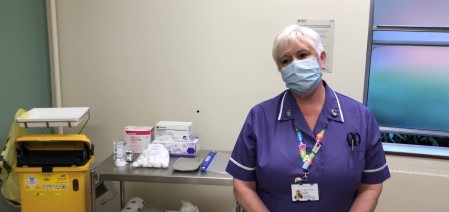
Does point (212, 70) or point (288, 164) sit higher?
point (212, 70)

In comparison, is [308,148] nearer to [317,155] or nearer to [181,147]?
[317,155]

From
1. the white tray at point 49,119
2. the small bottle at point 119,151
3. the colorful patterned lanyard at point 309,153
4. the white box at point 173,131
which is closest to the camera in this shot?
the colorful patterned lanyard at point 309,153

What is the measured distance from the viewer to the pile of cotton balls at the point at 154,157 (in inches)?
77.2

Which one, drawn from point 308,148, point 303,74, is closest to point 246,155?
point 308,148

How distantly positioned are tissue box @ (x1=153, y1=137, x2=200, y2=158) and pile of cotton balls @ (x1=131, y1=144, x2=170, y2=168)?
8 cm

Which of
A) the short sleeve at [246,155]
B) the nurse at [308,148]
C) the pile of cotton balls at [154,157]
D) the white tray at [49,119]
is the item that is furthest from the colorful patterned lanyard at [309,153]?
the white tray at [49,119]

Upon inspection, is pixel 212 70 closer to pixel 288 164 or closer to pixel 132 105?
pixel 132 105

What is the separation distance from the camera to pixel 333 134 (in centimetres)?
122

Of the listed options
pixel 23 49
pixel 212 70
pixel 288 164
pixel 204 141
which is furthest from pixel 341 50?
pixel 23 49

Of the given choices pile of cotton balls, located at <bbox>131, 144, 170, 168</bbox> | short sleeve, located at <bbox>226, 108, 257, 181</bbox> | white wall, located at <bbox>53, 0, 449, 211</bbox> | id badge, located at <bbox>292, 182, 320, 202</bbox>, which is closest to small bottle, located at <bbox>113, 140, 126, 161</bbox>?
pile of cotton balls, located at <bbox>131, 144, 170, 168</bbox>

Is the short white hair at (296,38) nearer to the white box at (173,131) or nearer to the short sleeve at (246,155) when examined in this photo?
the short sleeve at (246,155)

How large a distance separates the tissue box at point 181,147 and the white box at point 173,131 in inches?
1.2

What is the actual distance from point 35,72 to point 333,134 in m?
2.01

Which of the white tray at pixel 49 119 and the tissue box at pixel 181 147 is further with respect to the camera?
the tissue box at pixel 181 147
